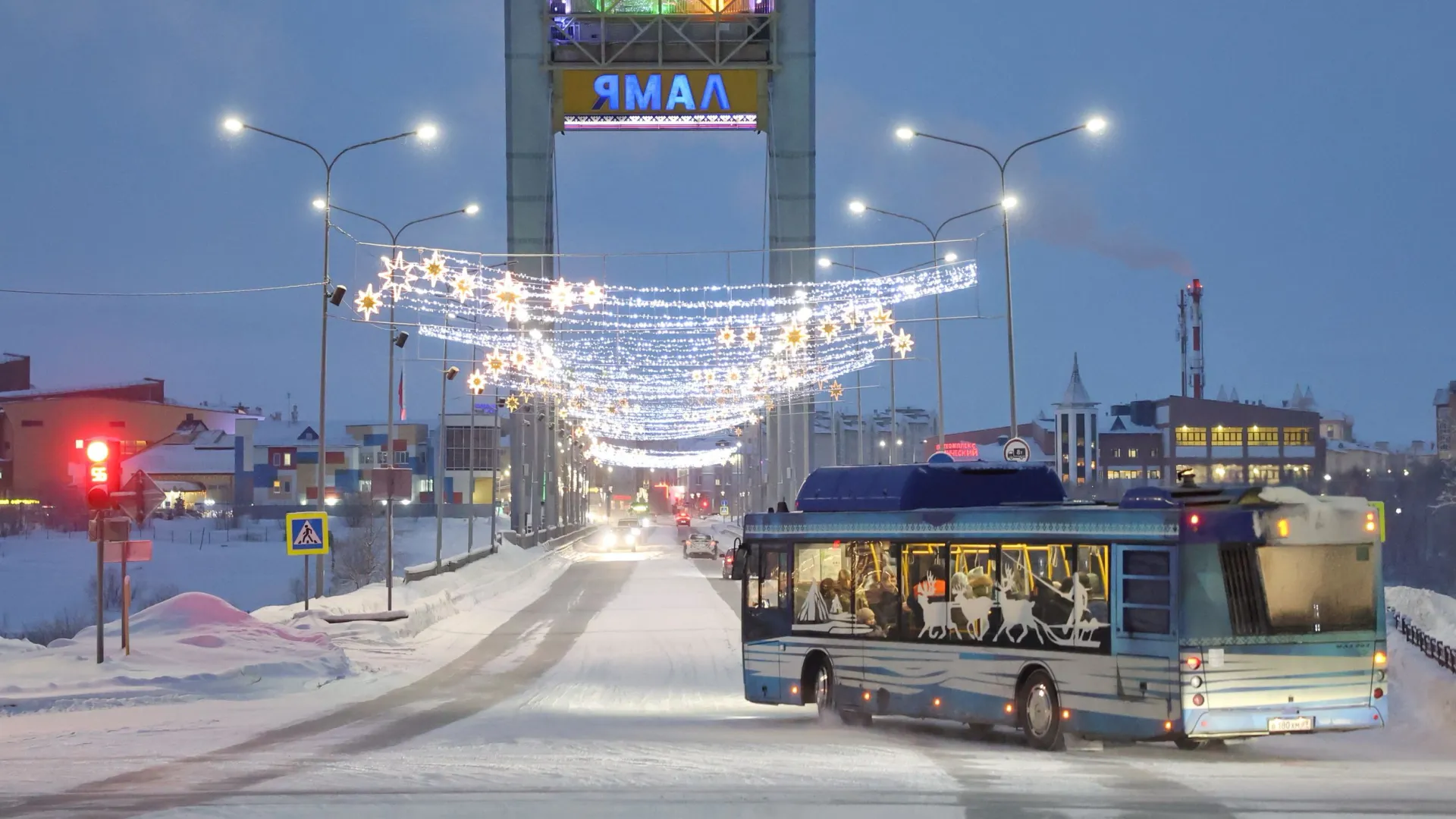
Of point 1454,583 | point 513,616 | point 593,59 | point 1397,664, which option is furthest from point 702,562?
point 1397,664

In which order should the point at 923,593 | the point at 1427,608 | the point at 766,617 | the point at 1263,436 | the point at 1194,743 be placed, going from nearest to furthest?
the point at 1194,743
the point at 923,593
the point at 766,617
the point at 1427,608
the point at 1263,436

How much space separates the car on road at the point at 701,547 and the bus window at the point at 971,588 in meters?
63.3

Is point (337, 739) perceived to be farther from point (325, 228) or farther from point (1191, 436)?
point (1191, 436)

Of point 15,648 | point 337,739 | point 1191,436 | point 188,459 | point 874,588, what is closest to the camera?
point 337,739

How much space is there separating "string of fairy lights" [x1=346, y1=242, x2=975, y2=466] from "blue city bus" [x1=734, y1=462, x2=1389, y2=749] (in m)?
18.3

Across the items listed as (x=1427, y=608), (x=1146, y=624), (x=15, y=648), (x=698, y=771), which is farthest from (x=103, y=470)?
(x=1427, y=608)

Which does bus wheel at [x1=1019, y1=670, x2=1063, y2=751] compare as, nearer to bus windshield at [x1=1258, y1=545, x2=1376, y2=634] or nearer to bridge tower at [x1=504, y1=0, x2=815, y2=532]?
bus windshield at [x1=1258, y1=545, x2=1376, y2=634]

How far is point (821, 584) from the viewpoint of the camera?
2000 centimetres

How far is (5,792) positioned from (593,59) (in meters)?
55.5

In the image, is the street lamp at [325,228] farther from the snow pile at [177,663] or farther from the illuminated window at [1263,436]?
the illuminated window at [1263,436]

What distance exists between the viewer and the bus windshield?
1454 cm

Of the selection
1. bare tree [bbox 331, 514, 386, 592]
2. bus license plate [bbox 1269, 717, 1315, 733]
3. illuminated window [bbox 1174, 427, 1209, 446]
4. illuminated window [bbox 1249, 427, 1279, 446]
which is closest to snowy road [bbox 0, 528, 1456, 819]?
bus license plate [bbox 1269, 717, 1315, 733]

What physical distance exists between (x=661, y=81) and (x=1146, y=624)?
53859mm

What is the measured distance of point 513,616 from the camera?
43594 millimetres
